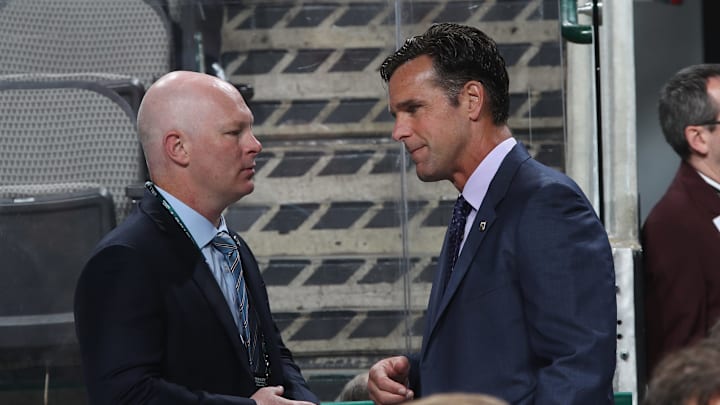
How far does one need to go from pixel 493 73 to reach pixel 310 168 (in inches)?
78.9

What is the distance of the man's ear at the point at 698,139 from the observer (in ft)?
13.7

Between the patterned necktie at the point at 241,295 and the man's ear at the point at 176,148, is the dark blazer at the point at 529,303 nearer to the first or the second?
the patterned necktie at the point at 241,295

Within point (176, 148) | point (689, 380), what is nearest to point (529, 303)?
point (176, 148)

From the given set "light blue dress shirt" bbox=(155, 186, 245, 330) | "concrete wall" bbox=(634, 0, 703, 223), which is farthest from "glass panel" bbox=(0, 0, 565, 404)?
"concrete wall" bbox=(634, 0, 703, 223)

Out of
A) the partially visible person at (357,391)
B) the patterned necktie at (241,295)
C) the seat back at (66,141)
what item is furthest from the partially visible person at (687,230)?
the seat back at (66,141)

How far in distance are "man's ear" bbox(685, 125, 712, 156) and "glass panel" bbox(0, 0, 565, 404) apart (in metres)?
0.68

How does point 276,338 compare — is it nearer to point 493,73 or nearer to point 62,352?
point 493,73

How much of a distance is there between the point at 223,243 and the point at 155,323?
1.16ft

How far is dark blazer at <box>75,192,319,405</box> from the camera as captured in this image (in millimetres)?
2875

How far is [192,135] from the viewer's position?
311 centimetres

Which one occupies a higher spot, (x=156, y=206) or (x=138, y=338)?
(x=156, y=206)

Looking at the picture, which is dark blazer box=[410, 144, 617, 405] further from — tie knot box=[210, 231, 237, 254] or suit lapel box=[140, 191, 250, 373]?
tie knot box=[210, 231, 237, 254]

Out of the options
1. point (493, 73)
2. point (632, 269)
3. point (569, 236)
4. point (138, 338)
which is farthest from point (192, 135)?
point (632, 269)

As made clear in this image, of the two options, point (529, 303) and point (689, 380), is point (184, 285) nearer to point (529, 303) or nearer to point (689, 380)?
point (529, 303)
